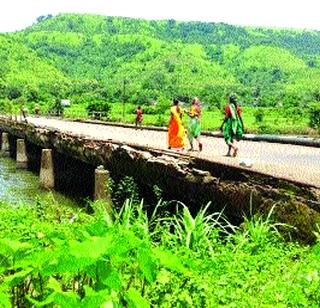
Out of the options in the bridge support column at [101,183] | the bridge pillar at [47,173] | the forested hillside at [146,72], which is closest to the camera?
the bridge support column at [101,183]

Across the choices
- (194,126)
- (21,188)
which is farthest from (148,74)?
(194,126)

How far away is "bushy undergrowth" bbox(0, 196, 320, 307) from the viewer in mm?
3299

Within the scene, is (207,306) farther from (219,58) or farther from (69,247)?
(219,58)

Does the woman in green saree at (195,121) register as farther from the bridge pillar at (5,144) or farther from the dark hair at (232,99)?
the bridge pillar at (5,144)

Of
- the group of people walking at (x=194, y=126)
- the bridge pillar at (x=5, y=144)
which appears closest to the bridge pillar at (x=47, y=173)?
the group of people walking at (x=194, y=126)

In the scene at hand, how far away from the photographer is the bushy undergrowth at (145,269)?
330 centimetres

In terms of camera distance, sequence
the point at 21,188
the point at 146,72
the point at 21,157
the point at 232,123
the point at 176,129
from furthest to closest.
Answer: the point at 146,72 < the point at 21,157 < the point at 21,188 < the point at 176,129 < the point at 232,123

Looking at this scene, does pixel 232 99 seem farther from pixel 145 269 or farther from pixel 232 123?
pixel 145 269

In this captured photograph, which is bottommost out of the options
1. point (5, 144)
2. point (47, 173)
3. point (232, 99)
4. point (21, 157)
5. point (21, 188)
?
point (5, 144)

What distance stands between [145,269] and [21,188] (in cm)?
2234

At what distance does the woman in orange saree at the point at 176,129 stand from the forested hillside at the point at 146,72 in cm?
7819

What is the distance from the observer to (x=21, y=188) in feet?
82.2

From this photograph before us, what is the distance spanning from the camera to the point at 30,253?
3.88 metres

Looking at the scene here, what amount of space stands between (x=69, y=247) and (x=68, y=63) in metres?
188
